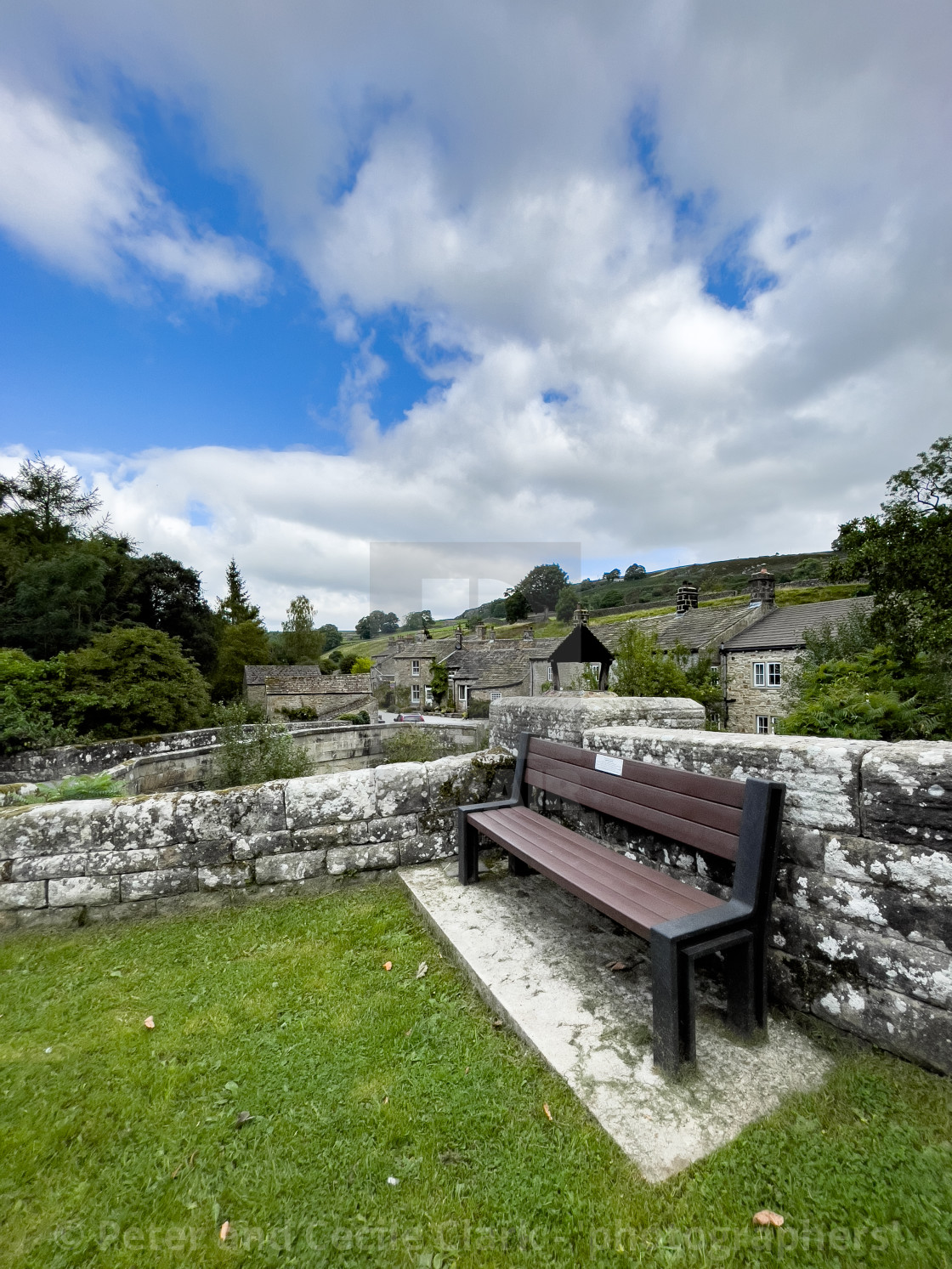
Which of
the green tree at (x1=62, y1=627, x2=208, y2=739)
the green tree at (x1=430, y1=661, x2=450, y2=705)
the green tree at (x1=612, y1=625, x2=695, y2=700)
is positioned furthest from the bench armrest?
the green tree at (x1=430, y1=661, x2=450, y2=705)

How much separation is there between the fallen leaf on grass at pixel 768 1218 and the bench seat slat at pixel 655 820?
1.08 metres

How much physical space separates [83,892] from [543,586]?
83.8 metres

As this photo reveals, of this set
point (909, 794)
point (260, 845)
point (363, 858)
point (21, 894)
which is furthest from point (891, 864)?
point (21, 894)

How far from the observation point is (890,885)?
207cm

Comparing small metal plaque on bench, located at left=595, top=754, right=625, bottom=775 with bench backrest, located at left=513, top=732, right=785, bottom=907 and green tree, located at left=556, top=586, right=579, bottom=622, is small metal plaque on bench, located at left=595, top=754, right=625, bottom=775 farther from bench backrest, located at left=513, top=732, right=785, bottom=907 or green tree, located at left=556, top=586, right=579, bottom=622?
green tree, located at left=556, top=586, right=579, bottom=622

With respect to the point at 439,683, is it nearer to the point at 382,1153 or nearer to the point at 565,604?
the point at 382,1153

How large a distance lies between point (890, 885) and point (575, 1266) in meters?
1.71

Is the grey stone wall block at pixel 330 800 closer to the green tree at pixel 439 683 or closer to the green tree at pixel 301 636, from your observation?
the green tree at pixel 439 683

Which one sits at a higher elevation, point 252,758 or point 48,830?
point 48,830

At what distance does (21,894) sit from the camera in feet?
11.3

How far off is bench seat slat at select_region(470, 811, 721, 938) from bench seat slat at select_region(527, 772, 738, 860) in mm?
214

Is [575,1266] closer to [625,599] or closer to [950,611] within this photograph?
[950,611]

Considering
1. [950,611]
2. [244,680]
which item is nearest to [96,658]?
[950,611]

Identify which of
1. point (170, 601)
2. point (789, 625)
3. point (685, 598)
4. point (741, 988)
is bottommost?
point (741, 988)
